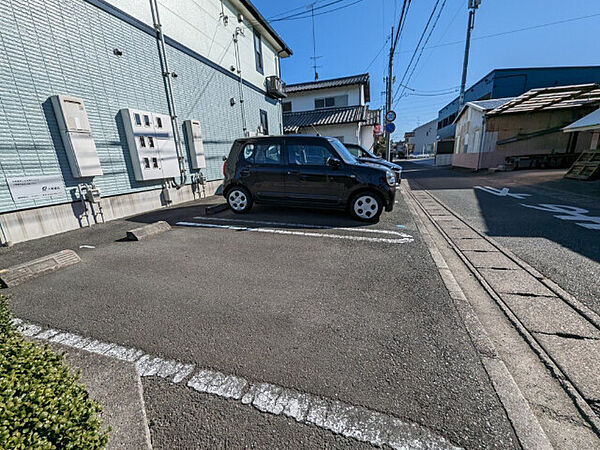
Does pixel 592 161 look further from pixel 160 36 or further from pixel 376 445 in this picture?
pixel 160 36

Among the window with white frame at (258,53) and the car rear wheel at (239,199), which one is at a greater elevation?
the window with white frame at (258,53)

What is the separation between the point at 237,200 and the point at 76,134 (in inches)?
130

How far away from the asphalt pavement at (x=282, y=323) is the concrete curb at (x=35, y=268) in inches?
5.9

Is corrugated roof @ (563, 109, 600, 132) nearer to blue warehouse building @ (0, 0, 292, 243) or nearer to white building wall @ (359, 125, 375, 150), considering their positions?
white building wall @ (359, 125, 375, 150)

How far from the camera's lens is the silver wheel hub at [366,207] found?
514cm

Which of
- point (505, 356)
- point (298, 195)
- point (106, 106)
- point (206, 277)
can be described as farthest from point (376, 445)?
point (106, 106)

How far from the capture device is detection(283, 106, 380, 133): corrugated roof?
55.5ft

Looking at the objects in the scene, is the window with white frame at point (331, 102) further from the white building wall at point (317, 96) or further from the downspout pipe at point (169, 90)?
the downspout pipe at point (169, 90)

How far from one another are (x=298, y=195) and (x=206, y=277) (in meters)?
2.92

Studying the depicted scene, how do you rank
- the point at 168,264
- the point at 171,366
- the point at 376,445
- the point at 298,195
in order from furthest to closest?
1. the point at 298,195
2. the point at 168,264
3. the point at 171,366
4. the point at 376,445

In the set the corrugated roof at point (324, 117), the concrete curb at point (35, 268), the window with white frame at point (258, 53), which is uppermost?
the window with white frame at point (258, 53)

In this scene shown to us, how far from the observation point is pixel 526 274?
3.10 metres

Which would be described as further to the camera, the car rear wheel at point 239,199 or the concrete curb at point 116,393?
the car rear wheel at point 239,199

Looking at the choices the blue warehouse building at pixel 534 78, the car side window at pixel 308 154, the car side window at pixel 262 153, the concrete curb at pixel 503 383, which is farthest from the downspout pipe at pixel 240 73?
the blue warehouse building at pixel 534 78
